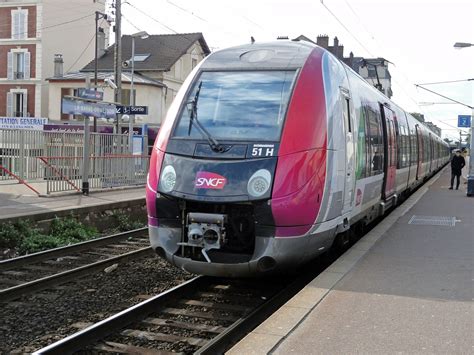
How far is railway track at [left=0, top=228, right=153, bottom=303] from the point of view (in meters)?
7.25

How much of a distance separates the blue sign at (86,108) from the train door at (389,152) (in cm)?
793

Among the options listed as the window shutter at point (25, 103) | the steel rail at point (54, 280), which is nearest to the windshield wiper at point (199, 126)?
the steel rail at point (54, 280)

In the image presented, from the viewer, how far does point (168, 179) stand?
606 cm

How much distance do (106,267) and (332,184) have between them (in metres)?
3.92

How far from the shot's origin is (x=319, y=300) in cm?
539

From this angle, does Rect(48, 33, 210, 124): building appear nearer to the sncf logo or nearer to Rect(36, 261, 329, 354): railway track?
Rect(36, 261, 329, 354): railway track

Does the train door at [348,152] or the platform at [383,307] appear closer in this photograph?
the platform at [383,307]

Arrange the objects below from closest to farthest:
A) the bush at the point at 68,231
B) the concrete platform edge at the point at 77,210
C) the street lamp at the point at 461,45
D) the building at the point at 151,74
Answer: the concrete platform edge at the point at 77,210 < the bush at the point at 68,231 < the street lamp at the point at 461,45 < the building at the point at 151,74

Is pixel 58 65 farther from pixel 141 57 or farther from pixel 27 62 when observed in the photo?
pixel 141 57

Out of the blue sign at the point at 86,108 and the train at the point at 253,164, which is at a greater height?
the blue sign at the point at 86,108

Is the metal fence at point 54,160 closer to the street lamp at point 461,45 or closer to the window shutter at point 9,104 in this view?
the street lamp at point 461,45

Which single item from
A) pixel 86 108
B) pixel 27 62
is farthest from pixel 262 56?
pixel 27 62

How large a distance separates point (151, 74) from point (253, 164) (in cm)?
3835

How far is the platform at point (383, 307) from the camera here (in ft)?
14.1
